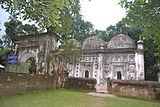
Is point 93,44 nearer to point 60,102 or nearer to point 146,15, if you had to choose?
point 146,15

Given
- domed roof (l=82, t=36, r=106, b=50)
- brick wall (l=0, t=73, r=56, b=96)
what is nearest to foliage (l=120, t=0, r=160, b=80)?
brick wall (l=0, t=73, r=56, b=96)

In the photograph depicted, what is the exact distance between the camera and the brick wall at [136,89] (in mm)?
12461

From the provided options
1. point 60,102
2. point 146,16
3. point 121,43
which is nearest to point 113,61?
point 121,43

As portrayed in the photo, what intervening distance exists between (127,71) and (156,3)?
711 inches

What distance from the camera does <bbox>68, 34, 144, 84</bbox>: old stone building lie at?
25.5m

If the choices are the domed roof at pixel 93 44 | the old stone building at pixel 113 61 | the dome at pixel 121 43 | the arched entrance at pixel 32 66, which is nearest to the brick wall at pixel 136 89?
the arched entrance at pixel 32 66

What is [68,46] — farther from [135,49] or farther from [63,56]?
[135,49]

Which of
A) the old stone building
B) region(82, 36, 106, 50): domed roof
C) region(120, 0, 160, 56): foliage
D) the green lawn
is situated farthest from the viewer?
region(82, 36, 106, 50): domed roof

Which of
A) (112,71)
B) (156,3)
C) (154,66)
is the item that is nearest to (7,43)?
(112,71)

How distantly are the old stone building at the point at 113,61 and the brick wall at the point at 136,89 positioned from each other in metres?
11.9

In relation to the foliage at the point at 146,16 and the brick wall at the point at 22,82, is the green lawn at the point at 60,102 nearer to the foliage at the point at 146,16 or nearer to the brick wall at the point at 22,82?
the brick wall at the point at 22,82

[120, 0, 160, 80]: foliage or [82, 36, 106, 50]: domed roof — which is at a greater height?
[82, 36, 106, 50]: domed roof

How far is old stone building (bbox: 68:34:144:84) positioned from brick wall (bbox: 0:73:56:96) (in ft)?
47.5

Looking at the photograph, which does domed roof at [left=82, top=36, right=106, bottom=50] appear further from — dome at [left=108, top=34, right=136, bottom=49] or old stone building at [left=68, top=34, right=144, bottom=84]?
dome at [left=108, top=34, right=136, bottom=49]
